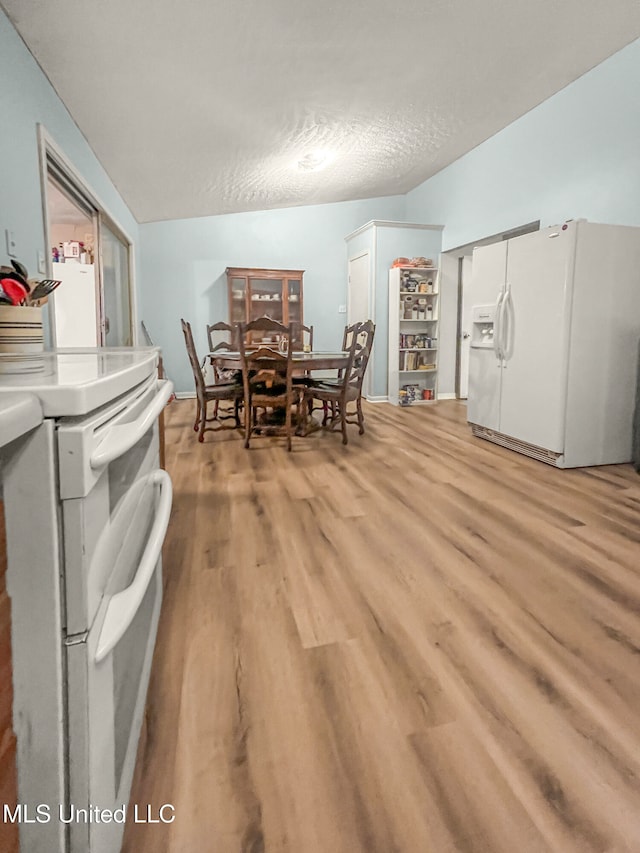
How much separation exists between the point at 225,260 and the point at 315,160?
241 cm

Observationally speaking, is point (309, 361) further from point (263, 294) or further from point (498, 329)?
point (263, 294)

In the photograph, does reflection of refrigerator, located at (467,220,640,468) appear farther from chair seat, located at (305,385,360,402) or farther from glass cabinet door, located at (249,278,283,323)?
glass cabinet door, located at (249,278,283,323)

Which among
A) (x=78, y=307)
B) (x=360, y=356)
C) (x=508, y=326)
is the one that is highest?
(x=78, y=307)

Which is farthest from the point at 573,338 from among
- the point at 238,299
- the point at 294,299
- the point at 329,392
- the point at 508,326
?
the point at 238,299

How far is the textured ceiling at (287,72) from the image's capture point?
7.41 ft

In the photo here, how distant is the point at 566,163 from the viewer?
4.14 m

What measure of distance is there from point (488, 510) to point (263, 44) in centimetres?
279

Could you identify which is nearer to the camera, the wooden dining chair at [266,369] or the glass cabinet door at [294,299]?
the wooden dining chair at [266,369]

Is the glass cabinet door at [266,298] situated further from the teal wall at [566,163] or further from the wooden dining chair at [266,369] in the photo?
the wooden dining chair at [266,369]

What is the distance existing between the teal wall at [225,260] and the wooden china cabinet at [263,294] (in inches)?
14.0

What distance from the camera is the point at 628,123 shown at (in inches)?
139

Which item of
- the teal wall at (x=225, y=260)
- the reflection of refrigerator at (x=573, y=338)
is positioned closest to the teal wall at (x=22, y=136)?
the reflection of refrigerator at (x=573, y=338)

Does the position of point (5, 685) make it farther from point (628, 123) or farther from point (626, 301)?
point (628, 123)

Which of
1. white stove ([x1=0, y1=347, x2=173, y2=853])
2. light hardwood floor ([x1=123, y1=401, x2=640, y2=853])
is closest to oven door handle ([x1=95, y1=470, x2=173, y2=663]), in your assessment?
white stove ([x1=0, y1=347, x2=173, y2=853])
